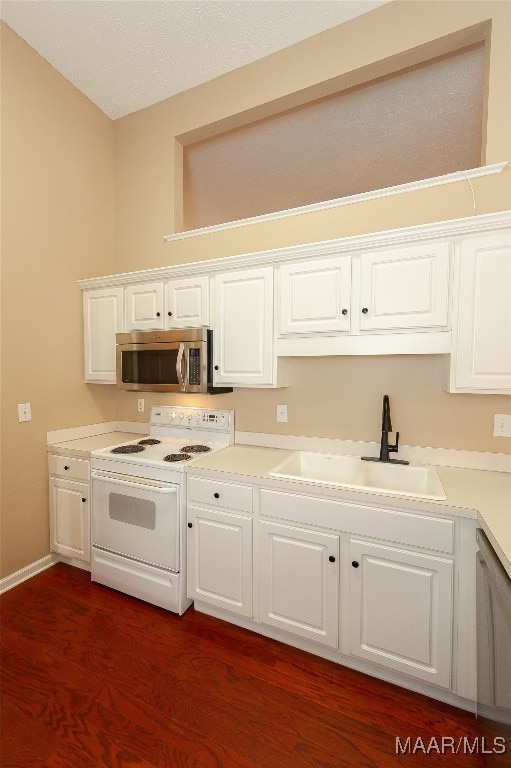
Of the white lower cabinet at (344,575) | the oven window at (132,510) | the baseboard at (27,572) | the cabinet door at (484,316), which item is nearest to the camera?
the white lower cabinet at (344,575)

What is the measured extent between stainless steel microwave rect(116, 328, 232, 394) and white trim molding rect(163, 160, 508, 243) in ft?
2.93

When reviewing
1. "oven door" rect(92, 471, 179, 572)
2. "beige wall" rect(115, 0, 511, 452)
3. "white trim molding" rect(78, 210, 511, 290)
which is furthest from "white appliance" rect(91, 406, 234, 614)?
"white trim molding" rect(78, 210, 511, 290)

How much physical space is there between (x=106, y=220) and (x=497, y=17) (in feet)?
9.65

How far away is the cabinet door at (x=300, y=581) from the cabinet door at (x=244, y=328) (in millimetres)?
916

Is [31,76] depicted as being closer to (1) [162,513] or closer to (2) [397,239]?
(2) [397,239]

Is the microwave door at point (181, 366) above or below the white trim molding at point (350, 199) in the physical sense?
below

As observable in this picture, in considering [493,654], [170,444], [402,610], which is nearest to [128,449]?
[170,444]

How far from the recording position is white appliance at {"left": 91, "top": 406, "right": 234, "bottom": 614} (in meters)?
2.12

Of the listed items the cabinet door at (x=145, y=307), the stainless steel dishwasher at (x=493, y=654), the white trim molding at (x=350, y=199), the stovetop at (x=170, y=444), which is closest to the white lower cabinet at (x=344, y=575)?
the stainless steel dishwasher at (x=493, y=654)

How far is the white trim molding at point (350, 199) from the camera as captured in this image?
1943 millimetres

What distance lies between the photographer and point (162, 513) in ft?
7.03

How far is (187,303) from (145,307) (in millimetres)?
389

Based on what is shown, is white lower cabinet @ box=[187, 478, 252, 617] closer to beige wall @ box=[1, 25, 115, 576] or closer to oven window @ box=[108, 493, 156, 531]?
oven window @ box=[108, 493, 156, 531]

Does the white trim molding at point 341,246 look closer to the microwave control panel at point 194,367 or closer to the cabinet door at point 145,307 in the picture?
the cabinet door at point 145,307
